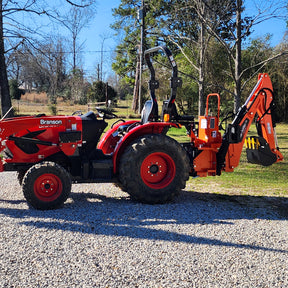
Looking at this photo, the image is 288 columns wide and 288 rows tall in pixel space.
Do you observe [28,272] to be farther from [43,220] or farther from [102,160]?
[102,160]

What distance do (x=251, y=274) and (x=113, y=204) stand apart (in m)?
2.58

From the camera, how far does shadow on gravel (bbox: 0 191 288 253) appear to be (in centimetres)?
436

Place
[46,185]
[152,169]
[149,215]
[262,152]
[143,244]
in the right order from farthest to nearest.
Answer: [262,152] < [152,169] < [46,185] < [149,215] < [143,244]

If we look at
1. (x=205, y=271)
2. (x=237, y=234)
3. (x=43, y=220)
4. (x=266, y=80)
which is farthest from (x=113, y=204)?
(x=266, y=80)

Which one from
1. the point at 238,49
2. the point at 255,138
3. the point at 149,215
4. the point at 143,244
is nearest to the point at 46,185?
the point at 149,215

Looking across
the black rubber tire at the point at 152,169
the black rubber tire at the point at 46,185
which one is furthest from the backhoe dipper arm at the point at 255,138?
the black rubber tire at the point at 46,185

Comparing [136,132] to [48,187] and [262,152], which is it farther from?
[262,152]

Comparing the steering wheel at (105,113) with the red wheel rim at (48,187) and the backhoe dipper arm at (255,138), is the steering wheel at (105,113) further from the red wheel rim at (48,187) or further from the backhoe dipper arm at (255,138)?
the backhoe dipper arm at (255,138)

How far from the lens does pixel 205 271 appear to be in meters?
3.44

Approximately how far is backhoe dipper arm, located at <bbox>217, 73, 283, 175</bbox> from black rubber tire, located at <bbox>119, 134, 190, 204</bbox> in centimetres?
99

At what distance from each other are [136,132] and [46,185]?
162 cm

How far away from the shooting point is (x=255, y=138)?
642cm

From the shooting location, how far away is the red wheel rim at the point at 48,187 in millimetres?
5137

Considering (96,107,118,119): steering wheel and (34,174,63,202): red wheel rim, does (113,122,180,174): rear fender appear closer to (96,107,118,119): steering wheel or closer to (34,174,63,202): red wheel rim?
(96,107,118,119): steering wheel
